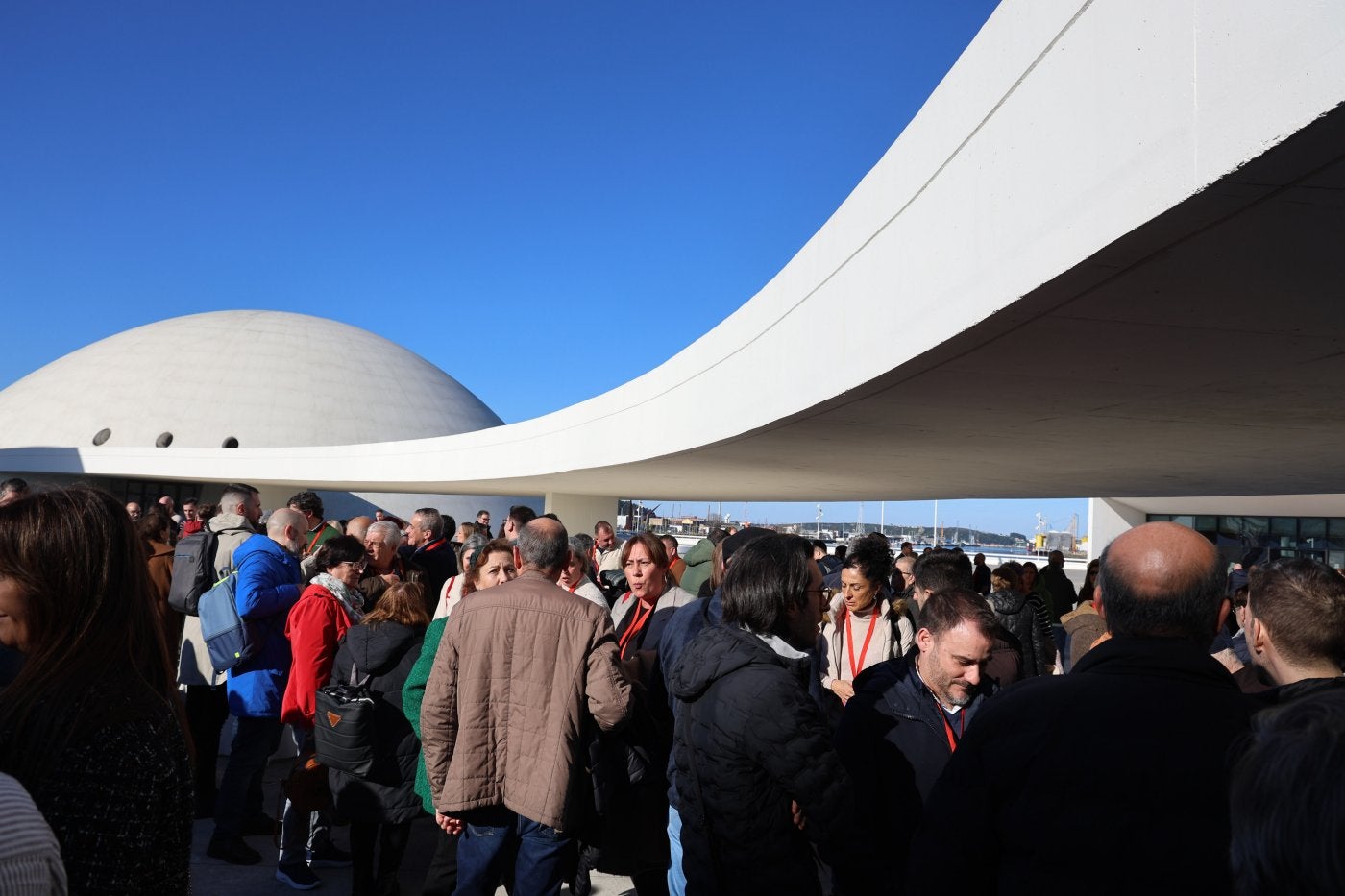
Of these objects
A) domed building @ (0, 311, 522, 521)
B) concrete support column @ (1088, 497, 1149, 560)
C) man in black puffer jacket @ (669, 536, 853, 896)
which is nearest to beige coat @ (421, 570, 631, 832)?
man in black puffer jacket @ (669, 536, 853, 896)

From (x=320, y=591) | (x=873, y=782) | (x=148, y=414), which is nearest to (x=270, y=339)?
(x=148, y=414)

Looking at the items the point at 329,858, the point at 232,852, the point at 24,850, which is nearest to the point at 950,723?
the point at 24,850

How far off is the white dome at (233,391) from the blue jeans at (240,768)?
38.6 meters

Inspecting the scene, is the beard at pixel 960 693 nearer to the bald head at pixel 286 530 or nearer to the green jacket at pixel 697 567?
the green jacket at pixel 697 567

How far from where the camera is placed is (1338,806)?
2.96ft

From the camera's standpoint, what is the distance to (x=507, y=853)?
3547 mm

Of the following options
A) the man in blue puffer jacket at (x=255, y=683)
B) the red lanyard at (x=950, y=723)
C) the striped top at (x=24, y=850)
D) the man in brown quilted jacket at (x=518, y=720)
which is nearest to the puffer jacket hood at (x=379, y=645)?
the man in brown quilted jacket at (x=518, y=720)

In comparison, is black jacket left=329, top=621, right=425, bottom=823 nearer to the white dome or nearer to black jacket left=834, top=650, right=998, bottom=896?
black jacket left=834, top=650, right=998, bottom=896

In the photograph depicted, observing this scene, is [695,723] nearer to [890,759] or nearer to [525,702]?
[890,759]

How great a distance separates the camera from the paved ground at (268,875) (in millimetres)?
4586

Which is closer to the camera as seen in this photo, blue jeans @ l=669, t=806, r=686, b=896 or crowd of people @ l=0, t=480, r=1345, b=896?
crowd of people @ l=0, t=480, r=1345, b=896

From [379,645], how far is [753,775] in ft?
7.66

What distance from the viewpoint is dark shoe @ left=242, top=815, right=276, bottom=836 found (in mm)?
5363

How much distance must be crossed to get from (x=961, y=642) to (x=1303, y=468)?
8.30 meters
